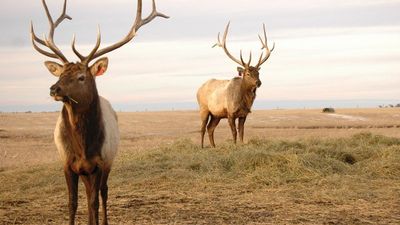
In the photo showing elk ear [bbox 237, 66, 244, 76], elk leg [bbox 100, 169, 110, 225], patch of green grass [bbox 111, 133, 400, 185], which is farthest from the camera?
elk ear [bbox 237, 66, 244, 76]

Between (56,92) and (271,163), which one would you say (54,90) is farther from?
(271,163)

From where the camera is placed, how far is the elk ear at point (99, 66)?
292 inches

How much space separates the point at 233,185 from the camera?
10.7m

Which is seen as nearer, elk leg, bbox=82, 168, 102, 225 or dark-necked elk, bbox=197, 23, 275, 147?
elk leg, bbox=82, 168, 102, 225

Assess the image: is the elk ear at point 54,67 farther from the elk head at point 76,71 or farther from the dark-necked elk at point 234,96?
the dark-necked elk at point 234,96

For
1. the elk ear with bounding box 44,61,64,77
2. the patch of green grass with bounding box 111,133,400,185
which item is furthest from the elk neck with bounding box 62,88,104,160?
the patch of green grass with bounding box 111,133,400,185

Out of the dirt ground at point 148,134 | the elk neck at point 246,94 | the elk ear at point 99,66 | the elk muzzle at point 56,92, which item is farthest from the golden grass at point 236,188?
the dirt ground at point 148,134

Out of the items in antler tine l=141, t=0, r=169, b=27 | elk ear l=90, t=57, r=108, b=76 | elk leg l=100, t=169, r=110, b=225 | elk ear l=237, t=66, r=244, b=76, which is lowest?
elk leg l=100, t=169, r=110, b=225

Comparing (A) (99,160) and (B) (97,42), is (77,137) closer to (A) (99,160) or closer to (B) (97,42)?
(A) (99,160)

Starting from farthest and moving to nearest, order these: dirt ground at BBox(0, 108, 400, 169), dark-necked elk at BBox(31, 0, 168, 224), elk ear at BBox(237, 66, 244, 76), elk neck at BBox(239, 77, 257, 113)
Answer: elk ear at BBox(237, 66, 244, 76), elk neck at BBox(239, 77, 257, 113), dirt ground at BBox(0, 108, 400, 169), dark-necked elk at BBox(31, 0, 168, 224)

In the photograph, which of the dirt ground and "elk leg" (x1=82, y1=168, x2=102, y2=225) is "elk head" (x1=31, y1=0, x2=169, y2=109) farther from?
the dirt ground

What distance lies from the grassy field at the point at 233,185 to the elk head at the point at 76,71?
6.49ft

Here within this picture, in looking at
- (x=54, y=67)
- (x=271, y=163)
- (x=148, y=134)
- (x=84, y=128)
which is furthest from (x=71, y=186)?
(x=148, y=134)

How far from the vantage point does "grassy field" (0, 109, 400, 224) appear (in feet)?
27.4
